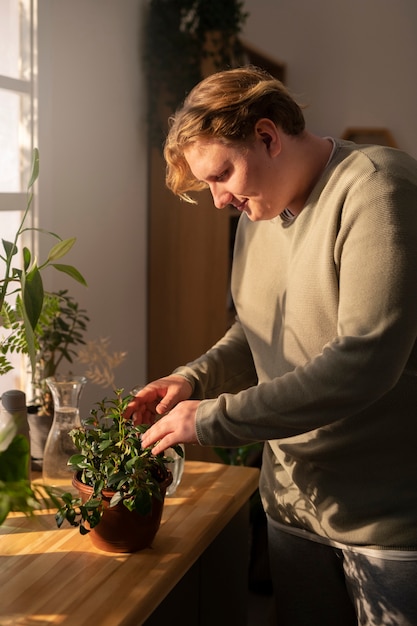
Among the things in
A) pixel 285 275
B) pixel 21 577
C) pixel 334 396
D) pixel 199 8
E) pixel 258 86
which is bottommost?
pixel 21 577

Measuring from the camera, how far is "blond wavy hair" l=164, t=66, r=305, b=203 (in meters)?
1.33

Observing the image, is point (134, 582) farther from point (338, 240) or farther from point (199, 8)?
point (199, 8)

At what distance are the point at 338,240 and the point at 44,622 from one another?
711 millimetres

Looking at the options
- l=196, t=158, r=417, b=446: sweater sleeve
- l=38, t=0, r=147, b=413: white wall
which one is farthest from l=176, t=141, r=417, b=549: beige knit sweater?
l=38, t=0, r=147, b=413: white wall

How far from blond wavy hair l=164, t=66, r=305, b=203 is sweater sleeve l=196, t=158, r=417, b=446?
20cm

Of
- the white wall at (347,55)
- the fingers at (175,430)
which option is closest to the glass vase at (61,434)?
the fingers at (175,430)

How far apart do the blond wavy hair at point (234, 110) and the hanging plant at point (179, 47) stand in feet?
5.05

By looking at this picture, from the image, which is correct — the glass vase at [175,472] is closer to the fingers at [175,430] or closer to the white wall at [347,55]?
the fingers at [175,430]

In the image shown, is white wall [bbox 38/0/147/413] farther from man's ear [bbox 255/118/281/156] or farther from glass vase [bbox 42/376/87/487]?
man's ear [bbox 255/118/281/156]

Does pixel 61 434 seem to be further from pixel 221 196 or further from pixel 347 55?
pixel 347 55

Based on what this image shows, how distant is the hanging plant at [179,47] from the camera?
9.50ft

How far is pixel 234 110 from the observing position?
4.35 ft

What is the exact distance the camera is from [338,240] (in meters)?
1.33

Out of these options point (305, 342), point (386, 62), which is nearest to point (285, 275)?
point (305, 342)
